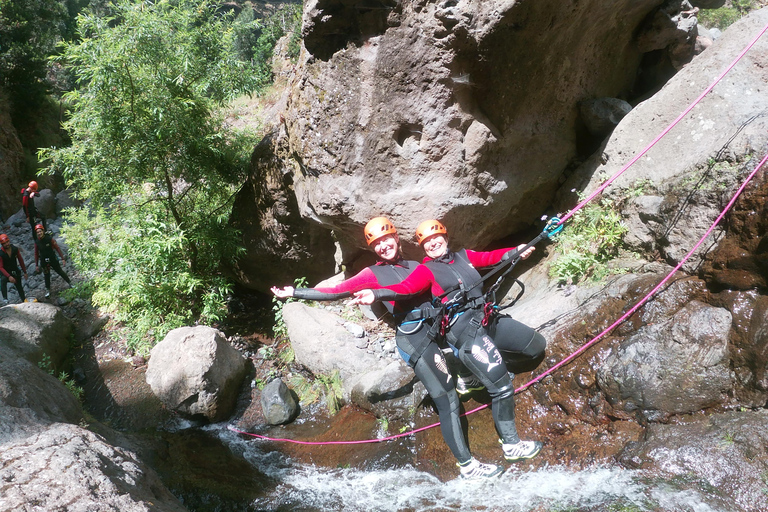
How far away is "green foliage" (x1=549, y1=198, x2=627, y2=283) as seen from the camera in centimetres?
443

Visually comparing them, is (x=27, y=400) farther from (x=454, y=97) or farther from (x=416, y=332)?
(x=454, y=97)

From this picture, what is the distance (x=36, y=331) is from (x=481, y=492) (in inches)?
291

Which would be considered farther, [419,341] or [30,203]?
[30,203]

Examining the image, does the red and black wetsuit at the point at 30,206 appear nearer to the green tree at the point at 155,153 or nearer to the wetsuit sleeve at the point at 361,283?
the green tree at the point at 155,153

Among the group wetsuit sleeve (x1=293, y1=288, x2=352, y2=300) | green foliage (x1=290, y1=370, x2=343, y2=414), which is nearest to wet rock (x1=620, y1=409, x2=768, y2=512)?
wetsuit sleeve (x1=293, y1=288, x2=352, y2=300)

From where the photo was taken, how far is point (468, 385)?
420cm

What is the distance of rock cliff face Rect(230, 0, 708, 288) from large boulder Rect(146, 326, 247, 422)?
7.56 ft

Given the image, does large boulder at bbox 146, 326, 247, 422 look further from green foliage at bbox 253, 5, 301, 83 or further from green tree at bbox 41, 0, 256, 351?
green foliage at bbox 253, 5, 301, 83

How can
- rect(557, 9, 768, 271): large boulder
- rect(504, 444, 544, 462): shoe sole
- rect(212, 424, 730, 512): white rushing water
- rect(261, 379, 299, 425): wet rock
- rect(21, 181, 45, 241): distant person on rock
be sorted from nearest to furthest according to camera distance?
1. rect(212, 424, 730, 512): white rushing water
2. rect(504, 444, 544, 462): shoe sole
3. rect(557, 9, 768, 271): large boulder
4. rect(261, 379, 299, 425): wet rock
5. rect(21, 181, 45, 241): distant person on rock

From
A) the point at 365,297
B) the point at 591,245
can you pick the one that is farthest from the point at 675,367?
the point at 365,297

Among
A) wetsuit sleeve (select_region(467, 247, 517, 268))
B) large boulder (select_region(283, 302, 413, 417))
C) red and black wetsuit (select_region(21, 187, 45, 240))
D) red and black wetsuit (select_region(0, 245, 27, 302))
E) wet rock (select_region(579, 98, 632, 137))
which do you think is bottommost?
large boulder (select_region(283, 302, 413, 417))

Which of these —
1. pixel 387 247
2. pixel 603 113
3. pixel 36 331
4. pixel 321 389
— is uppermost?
pixel 36 331

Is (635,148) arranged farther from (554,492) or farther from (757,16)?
(554,492)

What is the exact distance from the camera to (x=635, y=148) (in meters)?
4.75
